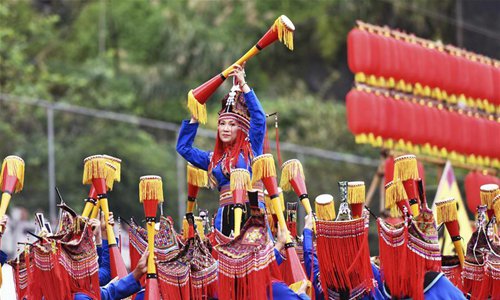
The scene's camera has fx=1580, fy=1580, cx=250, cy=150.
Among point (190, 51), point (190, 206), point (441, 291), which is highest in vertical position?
point (190, 51)

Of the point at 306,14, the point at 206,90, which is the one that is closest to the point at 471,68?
the point at 206,90

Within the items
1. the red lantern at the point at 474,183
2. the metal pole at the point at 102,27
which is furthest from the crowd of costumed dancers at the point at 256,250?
the metal pole at the point at 102,27

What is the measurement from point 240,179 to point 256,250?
0.60m

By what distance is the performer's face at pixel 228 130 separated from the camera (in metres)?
9.75

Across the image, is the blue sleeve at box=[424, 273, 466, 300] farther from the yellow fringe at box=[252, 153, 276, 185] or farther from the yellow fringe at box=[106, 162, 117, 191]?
the yellow fringe at box=[106, 162, 117, 191]

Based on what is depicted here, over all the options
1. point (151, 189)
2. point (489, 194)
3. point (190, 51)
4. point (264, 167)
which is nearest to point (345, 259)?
point (264, 167)

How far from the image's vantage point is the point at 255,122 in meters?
9.68

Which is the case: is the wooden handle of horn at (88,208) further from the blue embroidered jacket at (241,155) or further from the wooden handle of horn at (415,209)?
the wooden handle of horn at (415,209)

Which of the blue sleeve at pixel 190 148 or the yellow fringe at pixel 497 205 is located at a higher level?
the blue sleeve at pixel 190 148

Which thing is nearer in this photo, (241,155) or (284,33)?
(284,33)

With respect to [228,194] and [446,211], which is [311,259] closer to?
[228,194]

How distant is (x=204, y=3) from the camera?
25.5 metres

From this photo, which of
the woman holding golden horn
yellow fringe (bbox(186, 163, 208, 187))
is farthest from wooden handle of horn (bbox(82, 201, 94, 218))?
yellow fringe (bbox(186, 163, 208, 187))

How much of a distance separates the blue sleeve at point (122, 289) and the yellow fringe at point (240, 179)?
2.64 feet
